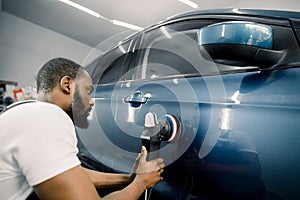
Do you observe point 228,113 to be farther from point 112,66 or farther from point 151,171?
point 112,66

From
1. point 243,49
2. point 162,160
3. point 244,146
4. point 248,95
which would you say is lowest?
point 162,160

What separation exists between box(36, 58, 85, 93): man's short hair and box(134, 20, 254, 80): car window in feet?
1.39

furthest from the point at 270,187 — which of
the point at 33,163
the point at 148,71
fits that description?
the point at 148,71

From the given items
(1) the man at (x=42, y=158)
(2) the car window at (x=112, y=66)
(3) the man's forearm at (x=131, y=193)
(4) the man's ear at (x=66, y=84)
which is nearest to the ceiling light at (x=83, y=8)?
(2) the car window at (x=112, y=66)

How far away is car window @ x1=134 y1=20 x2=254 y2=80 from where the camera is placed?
3.73 ft

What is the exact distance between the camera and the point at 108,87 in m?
1.58

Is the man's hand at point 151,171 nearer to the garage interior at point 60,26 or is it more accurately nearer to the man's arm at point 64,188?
the man's arm at point 64,188

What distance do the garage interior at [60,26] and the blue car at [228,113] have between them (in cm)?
417

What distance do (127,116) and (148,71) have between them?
31 centimetres

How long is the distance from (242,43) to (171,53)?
2.46ft

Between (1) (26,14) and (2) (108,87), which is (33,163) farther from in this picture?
(1) (26,14)

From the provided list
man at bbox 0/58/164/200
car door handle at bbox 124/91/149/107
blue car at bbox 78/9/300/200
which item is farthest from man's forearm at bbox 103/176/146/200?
car door handle at bbox 124/91/149/107

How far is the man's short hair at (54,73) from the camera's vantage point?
963 mm

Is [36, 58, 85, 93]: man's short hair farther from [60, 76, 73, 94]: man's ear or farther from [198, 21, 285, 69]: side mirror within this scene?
[198, 21, 285, 69]: side mirror
